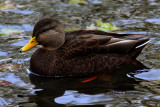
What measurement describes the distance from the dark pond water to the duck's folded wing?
438mm

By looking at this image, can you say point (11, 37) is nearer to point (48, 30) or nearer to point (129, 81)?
point (48, 30)

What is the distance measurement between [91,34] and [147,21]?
2896 millimetres

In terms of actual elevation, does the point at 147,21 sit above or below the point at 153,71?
above

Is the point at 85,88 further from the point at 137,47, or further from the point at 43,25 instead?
the point at 137,47

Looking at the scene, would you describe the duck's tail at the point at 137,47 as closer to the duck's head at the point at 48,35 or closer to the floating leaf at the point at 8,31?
the duck's head at the point at 48,35

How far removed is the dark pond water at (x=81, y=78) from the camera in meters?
5.12

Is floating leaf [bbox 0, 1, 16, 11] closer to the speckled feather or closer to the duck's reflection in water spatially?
the speckled feather

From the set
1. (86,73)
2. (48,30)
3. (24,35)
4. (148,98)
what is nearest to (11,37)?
(24,35)

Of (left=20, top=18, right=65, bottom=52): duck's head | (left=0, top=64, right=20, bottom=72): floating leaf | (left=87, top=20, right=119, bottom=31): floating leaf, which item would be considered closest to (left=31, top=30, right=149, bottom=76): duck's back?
(left=20, top=18, right=65, bottom=52): duck's head

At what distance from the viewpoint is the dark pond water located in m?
5.12

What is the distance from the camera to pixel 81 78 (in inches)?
240

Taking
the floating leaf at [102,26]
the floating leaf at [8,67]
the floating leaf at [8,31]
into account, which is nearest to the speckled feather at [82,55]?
the floating leaf at [8,67]

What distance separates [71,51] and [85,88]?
0.82 meters

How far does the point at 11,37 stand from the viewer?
25.9 feet
